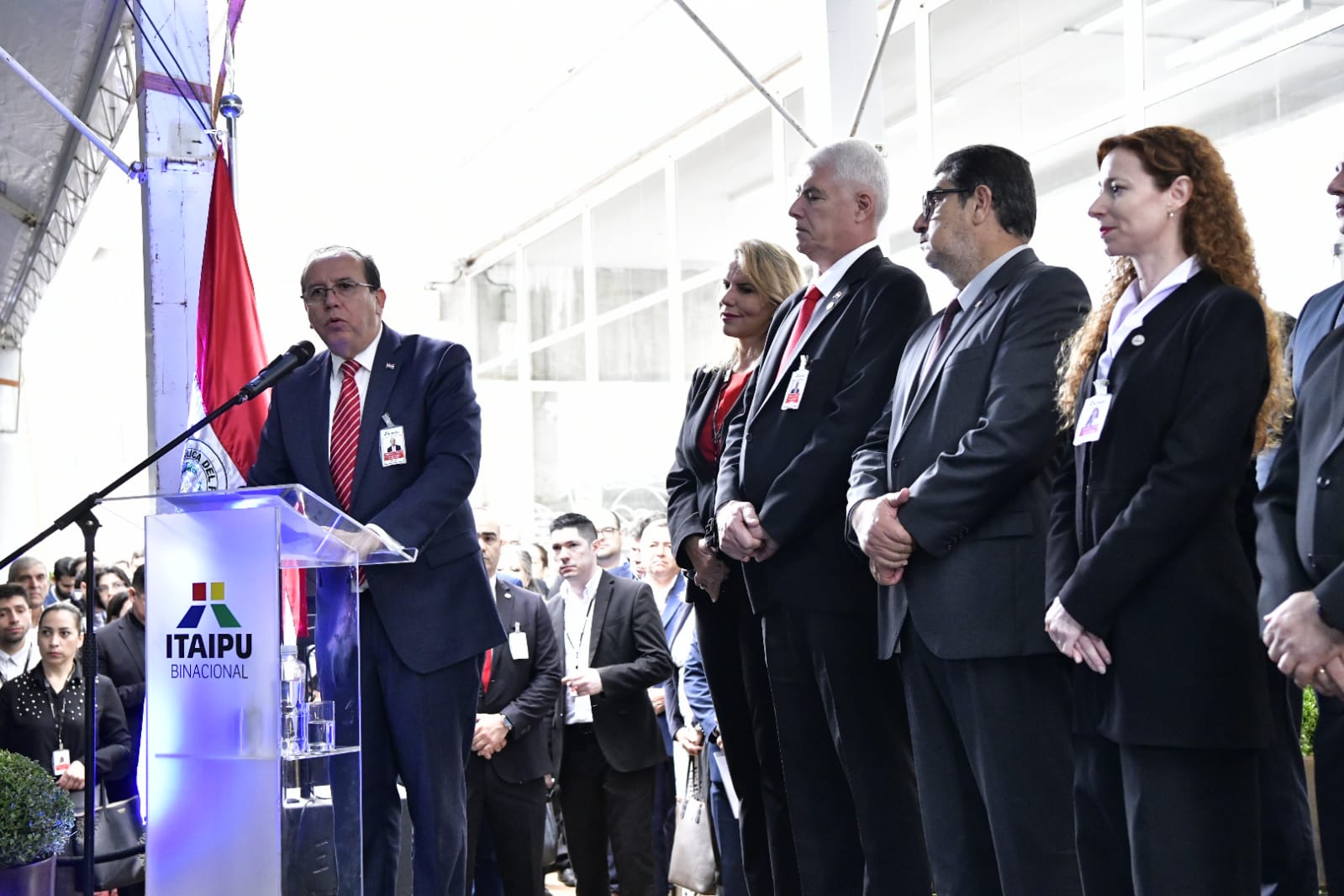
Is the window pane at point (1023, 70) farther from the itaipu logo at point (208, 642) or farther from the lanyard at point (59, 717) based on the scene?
the itaipu logo at point (208, 642)

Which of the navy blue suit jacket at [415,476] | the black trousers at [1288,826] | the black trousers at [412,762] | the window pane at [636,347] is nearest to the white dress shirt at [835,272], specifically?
the navy blue suit jacket at [415,476]

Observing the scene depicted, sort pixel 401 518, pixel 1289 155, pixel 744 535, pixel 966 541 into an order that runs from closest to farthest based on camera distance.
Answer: pixel 966 541 < pixel 744 535 < pixel 401 518 < pixel 1289 155

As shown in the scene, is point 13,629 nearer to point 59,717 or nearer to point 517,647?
point 59,717

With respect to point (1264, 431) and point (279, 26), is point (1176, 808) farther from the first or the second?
point (279, 26)

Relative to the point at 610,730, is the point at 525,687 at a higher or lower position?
higher

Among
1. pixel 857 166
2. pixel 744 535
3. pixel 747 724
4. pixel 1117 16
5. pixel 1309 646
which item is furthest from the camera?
pixel 1117 16

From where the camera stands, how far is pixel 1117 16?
22.6 feet

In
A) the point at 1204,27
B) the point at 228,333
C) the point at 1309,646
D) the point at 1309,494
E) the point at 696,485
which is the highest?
the point at 1204,27

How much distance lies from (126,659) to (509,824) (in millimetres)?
2028

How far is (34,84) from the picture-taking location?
474cm

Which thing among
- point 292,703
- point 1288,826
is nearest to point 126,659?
point 292,703

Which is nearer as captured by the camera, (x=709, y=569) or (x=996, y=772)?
(x=996, y=772)

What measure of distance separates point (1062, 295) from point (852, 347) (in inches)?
21.1

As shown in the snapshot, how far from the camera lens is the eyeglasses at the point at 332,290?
3.29 meters
